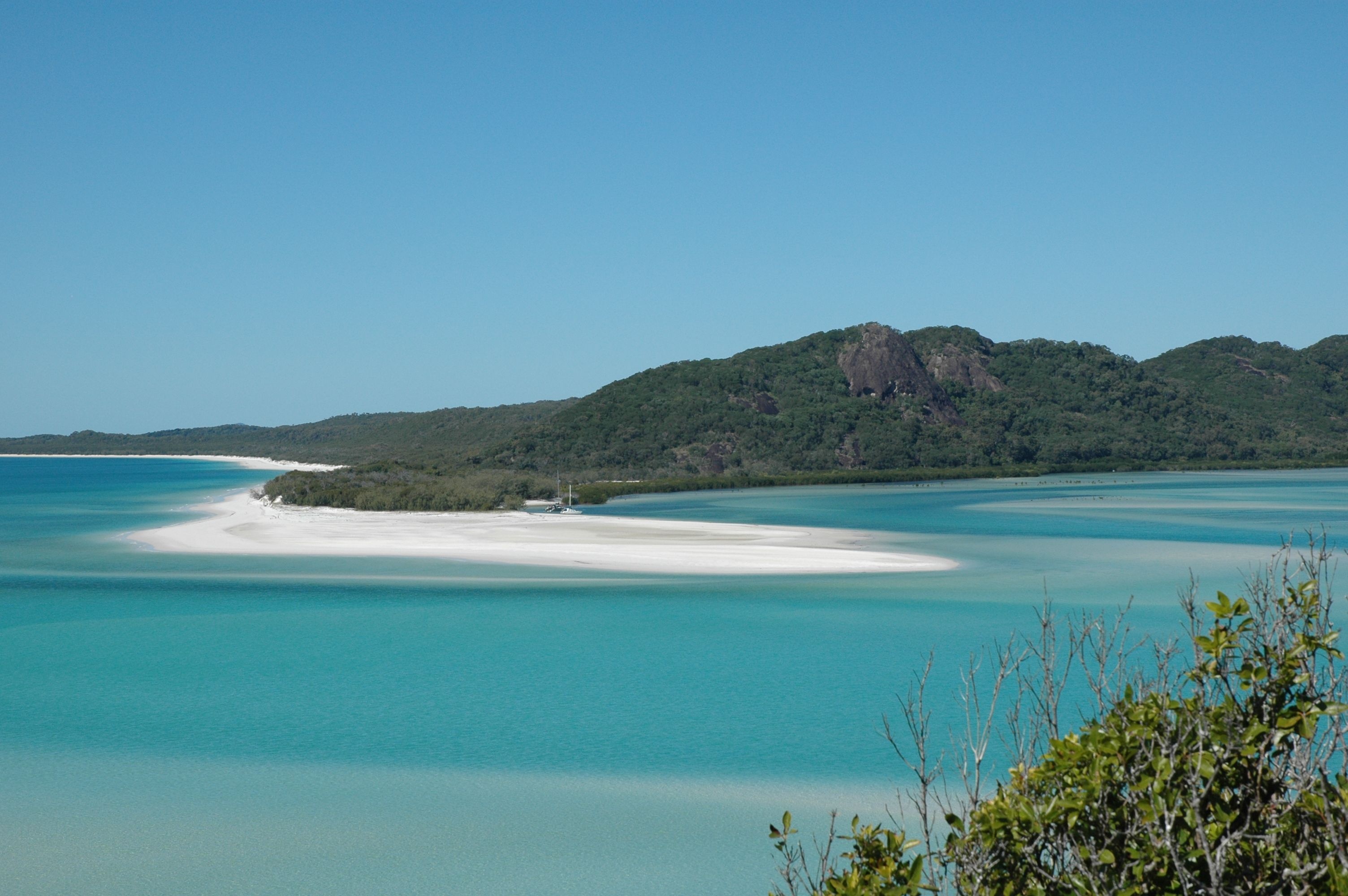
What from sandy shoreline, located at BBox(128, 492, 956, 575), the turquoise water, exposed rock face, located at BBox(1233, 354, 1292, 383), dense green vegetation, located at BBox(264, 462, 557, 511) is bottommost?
the turquoise water

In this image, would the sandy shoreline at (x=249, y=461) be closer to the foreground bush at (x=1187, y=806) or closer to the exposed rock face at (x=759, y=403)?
the exposed rock face at (x=759, y=403)

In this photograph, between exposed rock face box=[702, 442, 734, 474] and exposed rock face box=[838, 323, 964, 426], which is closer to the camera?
exposed rock face box=[702, 442, 734, 474]

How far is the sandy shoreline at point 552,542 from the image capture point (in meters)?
25.9

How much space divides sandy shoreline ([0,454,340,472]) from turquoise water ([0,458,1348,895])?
216ft

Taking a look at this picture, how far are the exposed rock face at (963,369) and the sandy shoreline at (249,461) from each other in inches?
2447

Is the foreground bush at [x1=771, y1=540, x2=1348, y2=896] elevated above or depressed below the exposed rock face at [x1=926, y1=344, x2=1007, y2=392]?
below

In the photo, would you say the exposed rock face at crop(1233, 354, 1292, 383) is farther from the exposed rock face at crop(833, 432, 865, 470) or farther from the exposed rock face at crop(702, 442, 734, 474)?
the exposed rock face at crop(702, 442, 734, 474)

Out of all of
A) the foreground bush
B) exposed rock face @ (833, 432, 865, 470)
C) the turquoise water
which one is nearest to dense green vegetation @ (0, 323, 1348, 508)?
exposed rock face @ (833, 432, 865, 470)

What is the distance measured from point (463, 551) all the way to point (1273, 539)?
22.8 meters

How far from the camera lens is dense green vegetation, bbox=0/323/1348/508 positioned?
8444cm

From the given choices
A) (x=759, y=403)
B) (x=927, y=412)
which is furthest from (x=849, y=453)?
(x=927, y=412)

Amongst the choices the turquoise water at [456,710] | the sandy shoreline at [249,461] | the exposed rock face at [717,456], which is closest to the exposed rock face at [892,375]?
the exposed rock face at [717,456]

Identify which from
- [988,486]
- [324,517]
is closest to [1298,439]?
[988,486]

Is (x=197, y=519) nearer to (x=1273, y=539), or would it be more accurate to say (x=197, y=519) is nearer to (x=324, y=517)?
(x=324, y=517)
